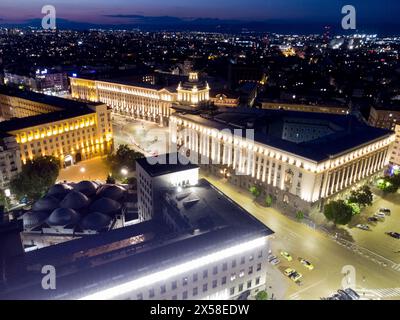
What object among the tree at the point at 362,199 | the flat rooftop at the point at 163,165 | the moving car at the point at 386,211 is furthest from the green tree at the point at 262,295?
the moving car at the point at 386,211

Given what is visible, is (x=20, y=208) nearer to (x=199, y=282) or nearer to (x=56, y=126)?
(x=56, y=126)

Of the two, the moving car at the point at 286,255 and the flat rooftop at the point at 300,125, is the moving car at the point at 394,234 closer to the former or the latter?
the flat rooftop at the point at 300,125

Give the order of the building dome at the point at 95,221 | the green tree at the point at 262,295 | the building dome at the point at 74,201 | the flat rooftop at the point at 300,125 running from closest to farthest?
1. the green tree at the point at 262,295
2. the building dome at the point at 95,221
3. the building dome at the point at 74,201
4. the flat rooftop at the point at 300,125

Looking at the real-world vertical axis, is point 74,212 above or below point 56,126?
below

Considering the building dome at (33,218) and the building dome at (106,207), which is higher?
the building dome at (106,207)

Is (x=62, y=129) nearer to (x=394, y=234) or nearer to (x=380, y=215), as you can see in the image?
(x=380, y=215)

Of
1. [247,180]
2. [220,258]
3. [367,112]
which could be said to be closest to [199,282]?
[220,258]

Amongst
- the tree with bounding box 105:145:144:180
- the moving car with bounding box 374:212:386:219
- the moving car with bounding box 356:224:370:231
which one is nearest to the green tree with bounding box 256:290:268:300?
the moving car with bounding box 356:224:370:231
